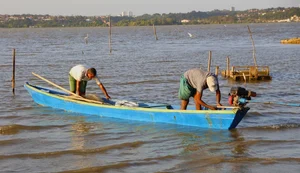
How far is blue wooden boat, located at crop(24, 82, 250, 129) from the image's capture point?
37.8 feet

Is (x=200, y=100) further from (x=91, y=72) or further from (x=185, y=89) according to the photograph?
(x=91, y=72)

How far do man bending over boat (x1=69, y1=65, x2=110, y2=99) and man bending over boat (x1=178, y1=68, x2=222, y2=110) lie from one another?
7.60 feet

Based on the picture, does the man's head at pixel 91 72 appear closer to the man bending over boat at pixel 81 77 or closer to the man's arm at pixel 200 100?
the man bending over boat at pixel 81 77

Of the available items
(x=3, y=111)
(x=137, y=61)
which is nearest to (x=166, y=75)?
(x=137, y=61)

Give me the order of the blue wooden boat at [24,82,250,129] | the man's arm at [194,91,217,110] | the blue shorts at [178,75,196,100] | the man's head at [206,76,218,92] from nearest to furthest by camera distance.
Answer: the man's head at [206,76,218,92] → the man's arm at [194,91,217,110] → the blue wooden boat at [24,82,250,129] → the blue shorts at [178,75,196,100]

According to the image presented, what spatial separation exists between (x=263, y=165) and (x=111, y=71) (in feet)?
61.9

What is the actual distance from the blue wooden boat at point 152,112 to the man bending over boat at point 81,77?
35cm

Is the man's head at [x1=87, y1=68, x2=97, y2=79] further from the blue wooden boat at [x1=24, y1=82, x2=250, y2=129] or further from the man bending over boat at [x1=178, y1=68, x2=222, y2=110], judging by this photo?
the man bending over boat at [x1=178, y1=68, x2=222, y2=110]

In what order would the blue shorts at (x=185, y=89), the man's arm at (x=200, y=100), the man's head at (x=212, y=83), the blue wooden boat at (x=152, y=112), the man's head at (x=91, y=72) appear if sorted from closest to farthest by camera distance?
the man's head at (x=212, y=83), the man's arm at (x=200, y=100), the blue wooden boat at (x=152, y=112), the blue shorts at (x=185, y=89), the man's head at (x=91, y=72)

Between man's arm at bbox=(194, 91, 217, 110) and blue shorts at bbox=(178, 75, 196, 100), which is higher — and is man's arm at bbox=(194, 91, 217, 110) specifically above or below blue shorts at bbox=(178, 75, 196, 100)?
below

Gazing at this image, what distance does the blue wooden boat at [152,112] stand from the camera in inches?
453

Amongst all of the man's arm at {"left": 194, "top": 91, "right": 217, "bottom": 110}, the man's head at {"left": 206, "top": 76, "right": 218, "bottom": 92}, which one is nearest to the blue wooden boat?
the man's arm at {"left": 194, "top": 91, "right": 217, "bottom": 110}

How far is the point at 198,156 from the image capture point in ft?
33.4

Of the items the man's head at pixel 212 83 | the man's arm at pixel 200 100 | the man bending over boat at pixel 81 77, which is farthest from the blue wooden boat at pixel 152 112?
the man's head at pixel 212 83
